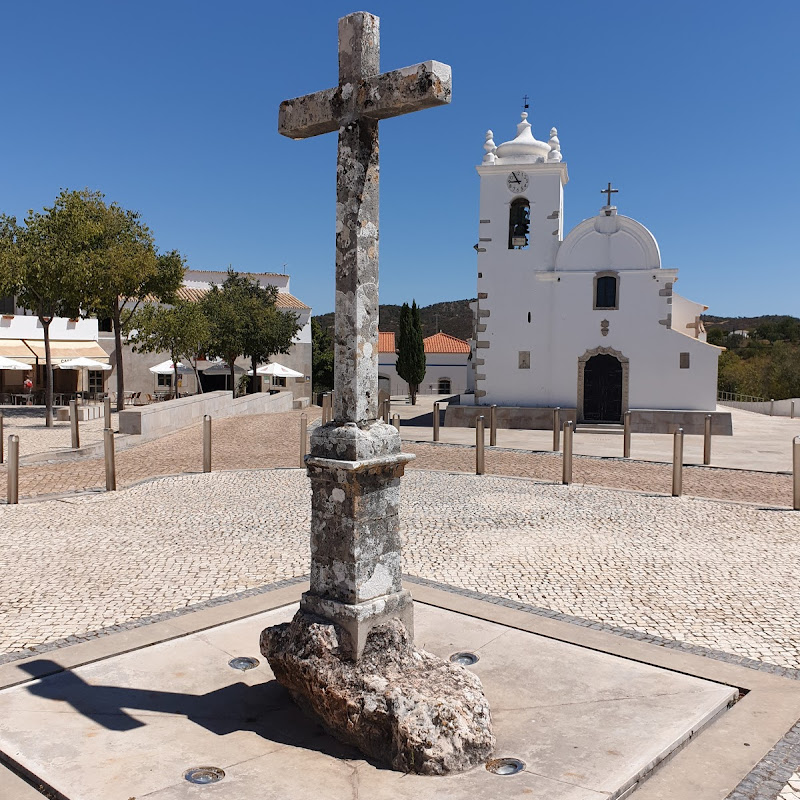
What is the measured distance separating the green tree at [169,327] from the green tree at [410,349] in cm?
1907

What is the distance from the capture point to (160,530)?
848cm

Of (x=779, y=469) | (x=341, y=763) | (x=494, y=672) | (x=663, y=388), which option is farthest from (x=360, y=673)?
(x=663, y=388)

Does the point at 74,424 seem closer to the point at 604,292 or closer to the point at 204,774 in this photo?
the point at 204,774

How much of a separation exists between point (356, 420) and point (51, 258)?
58.0 feet

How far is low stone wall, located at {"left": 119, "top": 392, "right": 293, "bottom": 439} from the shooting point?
16.9m

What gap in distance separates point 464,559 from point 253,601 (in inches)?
94.1

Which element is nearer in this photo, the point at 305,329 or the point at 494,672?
the point at 494,672

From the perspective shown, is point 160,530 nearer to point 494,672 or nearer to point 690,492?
point 494,672

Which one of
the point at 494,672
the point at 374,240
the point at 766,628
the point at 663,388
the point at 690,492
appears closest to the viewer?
the point at 374,240

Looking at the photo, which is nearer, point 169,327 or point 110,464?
point 110,464

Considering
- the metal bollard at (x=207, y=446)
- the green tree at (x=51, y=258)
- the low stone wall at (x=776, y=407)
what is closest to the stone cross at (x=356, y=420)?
the metal bollard at (x=207, y=446)

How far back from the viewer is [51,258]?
18969 millimetres

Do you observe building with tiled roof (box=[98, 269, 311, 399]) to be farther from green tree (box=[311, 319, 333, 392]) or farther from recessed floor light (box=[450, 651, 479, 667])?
recessed floor light (box=[450, 651, 479, 667])

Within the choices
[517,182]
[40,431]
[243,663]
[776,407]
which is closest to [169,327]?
[40,431]
